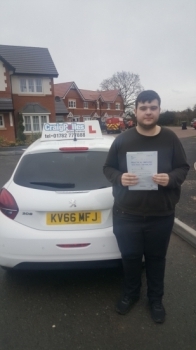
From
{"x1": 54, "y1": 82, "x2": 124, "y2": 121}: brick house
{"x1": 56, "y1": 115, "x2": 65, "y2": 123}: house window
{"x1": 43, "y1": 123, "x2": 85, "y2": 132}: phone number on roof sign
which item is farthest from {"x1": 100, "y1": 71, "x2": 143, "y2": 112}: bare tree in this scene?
{"x1": 43, "y1": 123, "x2": 85, "y2": 132}: phone number on roof sign

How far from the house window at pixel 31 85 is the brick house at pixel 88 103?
51.4 feet

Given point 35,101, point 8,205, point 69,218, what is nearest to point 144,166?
point 69,218

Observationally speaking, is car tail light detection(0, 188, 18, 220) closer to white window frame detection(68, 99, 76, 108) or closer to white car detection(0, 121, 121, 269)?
white car detection(0, 121, 121, 269)

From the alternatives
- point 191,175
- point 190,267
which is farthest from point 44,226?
point 191,175

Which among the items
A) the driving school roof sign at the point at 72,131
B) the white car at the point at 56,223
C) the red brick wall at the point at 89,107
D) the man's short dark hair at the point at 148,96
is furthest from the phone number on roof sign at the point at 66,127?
the red brick wall at the point at 89,107

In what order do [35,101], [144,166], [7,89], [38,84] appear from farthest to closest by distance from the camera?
[35,101]
[38,84]
[7,89]
[144,166]

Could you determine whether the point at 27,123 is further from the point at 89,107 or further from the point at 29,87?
the point at 89,107

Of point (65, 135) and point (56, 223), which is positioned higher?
point (65, 135)

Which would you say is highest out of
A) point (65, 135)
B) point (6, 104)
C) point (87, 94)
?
point (87, 94)

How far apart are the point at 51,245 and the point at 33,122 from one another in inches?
1068

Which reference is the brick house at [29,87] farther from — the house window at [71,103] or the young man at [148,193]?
the young man at [148,193]

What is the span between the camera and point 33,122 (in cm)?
2845

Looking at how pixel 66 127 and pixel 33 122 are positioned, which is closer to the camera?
pixel 66 127

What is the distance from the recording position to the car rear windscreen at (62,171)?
2.88 m
